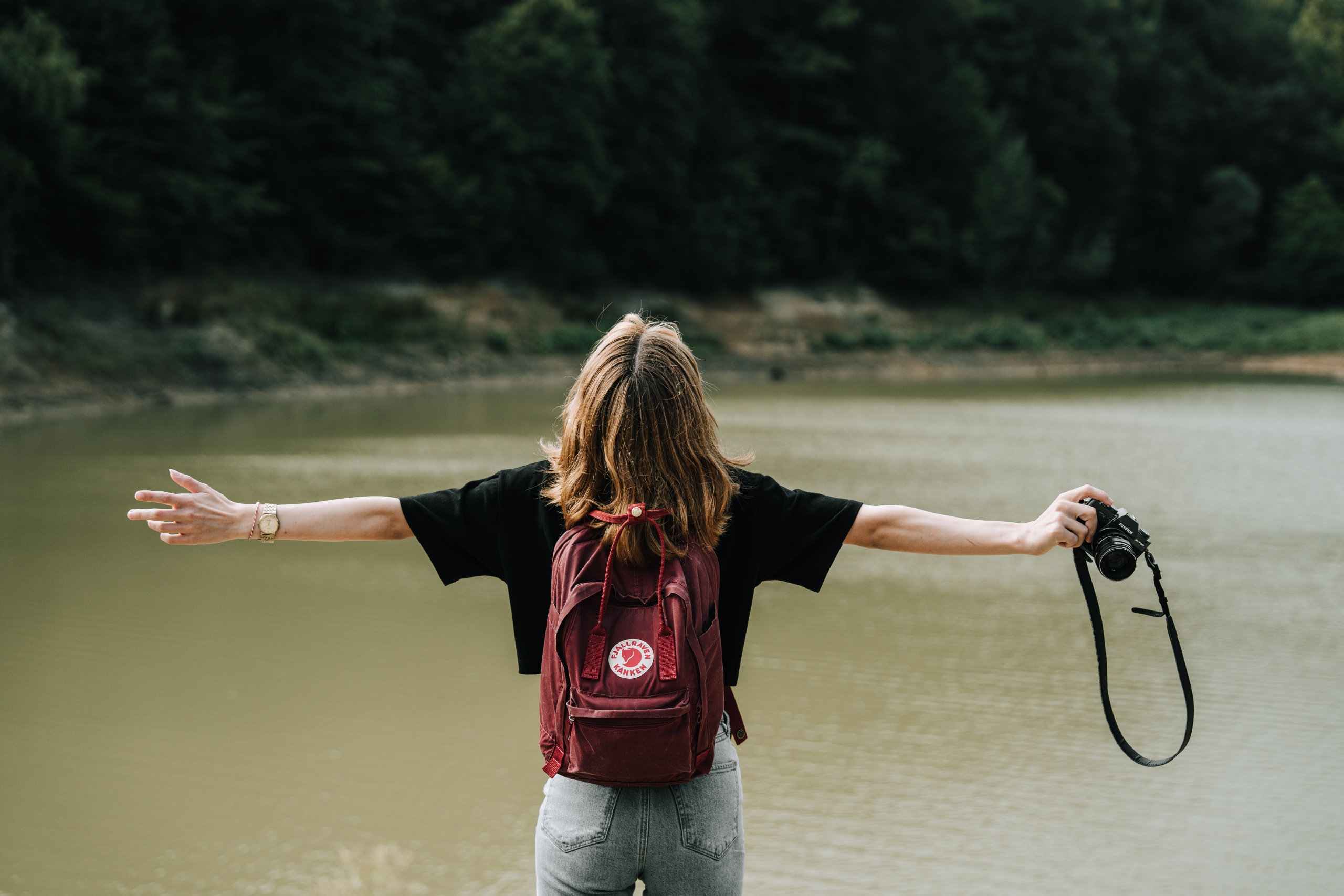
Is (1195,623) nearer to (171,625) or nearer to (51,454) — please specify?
(171,625)

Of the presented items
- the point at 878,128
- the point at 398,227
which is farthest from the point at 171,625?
the point at 878,128

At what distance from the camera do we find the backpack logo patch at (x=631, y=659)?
1814mm

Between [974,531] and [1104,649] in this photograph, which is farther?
[1104,649]

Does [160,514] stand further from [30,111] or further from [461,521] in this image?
[30,111]

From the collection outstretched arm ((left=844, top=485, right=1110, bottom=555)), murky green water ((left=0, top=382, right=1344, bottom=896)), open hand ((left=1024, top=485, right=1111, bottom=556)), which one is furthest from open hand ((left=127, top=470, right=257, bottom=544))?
murky green water ((left=0, top=382, right=1344, bottom=896))

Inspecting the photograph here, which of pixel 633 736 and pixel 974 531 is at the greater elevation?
pixel 974 531

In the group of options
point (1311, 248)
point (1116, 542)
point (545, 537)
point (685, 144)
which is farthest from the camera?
point (1311, 248)

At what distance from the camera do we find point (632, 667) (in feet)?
5.96

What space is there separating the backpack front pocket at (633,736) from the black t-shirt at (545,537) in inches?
10.1

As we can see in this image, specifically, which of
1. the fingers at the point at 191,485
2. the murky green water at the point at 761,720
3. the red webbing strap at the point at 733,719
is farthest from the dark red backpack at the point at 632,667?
the murky green water at the point at 761,720

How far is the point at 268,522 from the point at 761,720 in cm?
409

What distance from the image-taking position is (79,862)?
13.9 ft

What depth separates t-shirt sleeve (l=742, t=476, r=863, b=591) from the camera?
208 centimetres

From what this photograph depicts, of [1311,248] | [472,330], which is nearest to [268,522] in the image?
[472,330]
